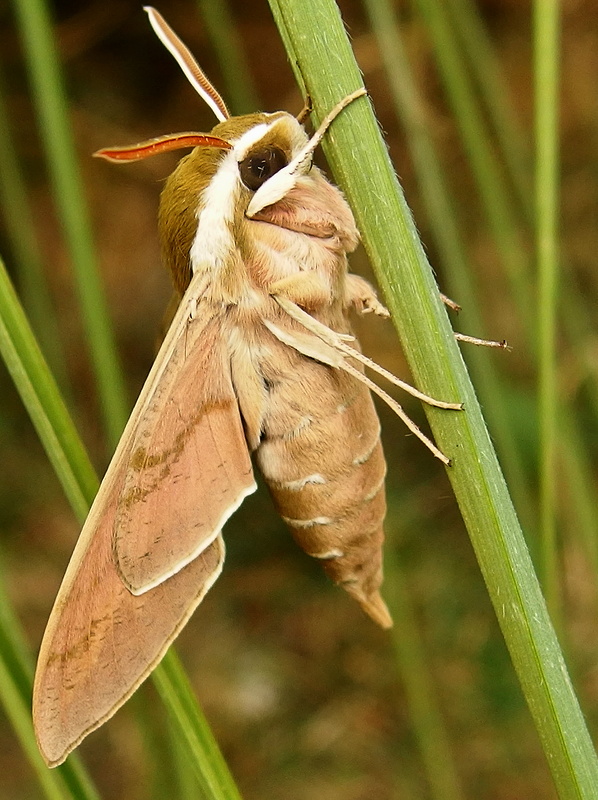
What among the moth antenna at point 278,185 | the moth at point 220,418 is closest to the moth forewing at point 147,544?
the moth at point 220,418

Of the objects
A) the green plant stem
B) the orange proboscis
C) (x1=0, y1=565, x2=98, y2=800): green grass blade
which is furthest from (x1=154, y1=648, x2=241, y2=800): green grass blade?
the green plant stem

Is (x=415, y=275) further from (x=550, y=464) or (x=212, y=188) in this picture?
(x=550, y=464)

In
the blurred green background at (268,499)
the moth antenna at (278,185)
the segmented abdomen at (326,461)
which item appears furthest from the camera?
the blurred green background at (268,499)

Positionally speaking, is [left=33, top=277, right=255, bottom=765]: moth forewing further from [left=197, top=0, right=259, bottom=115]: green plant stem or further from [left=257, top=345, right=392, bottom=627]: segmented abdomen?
[left=197, top=0, right=259, bottom=115]: green plant stem

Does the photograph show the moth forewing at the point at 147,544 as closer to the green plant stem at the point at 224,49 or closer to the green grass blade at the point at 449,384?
the green grass blade at the point at 449,384

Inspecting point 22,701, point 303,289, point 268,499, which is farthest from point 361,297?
point 268,499
